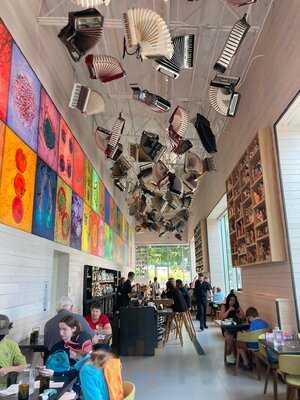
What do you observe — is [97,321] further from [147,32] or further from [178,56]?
[147,32]

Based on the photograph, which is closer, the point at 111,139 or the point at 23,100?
the point at 23,100

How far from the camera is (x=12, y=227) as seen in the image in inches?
158

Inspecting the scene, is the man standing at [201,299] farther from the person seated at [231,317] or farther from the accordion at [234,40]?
the accordion at [234,40]

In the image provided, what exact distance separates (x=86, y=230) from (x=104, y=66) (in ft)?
→ 14.5

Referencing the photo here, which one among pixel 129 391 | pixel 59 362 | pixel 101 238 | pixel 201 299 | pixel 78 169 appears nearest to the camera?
pixel 129 391

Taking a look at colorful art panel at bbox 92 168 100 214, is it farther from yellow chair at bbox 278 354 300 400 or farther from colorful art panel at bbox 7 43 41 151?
yellow chair at bbox 278 354 300 400

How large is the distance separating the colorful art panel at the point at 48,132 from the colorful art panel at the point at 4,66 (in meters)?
1.06

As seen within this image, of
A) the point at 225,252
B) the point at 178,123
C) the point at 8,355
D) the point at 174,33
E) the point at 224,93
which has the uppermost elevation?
the point at 174,33

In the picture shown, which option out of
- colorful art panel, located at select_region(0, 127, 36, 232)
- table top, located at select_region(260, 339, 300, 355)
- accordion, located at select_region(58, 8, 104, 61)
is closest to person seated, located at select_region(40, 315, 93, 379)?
colorful art panel, located at select_region(0, 127, 36, 232)

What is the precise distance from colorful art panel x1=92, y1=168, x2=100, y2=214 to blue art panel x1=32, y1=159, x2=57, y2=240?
314cm

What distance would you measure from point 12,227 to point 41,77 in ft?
8.06

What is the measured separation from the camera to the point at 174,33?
5.90 meters

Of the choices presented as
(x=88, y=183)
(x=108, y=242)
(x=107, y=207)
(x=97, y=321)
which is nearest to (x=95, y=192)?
(x=88, y=183)

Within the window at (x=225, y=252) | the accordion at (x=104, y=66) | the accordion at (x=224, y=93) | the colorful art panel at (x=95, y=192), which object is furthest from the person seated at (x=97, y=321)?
the window at (x=225, y=252)
